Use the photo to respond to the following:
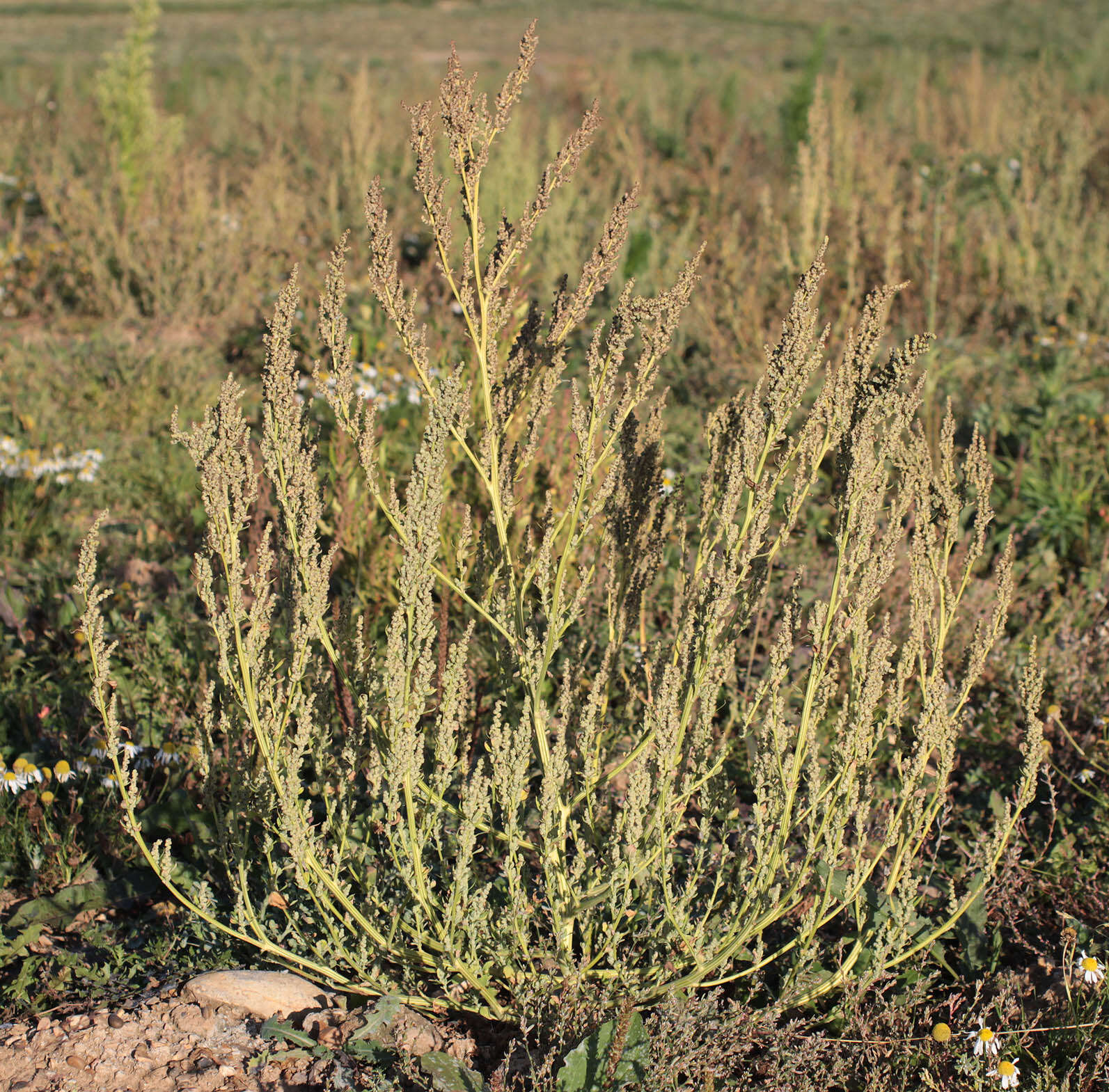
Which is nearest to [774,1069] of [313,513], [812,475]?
[812,475]

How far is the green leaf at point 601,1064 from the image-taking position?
5.89 feet

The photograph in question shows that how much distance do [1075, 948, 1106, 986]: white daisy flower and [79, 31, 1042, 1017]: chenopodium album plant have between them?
0.81 ft

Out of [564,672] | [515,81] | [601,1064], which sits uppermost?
[515,81]

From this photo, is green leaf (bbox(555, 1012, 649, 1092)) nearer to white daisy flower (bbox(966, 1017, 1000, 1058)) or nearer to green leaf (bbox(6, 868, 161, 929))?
white daisy flower (bbox(966, 1017, 1000, 1058))

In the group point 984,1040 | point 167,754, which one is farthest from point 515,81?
point 984,1040

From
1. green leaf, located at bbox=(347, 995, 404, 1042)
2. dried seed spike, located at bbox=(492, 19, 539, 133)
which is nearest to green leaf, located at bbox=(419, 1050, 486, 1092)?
green leaf, located at bbox=(347, 995, 404, 1042)

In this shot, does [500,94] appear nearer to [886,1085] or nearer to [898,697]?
[898,697]

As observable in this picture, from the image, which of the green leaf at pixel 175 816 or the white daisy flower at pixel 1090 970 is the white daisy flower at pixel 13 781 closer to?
the green leaf at pixel 175 816

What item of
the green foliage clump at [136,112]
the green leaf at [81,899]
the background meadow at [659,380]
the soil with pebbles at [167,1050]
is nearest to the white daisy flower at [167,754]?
the background meadow at [659,380]

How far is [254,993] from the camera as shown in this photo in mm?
2057

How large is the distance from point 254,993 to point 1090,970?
1744 millimetres

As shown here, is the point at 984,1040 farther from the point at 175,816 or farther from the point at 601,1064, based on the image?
the point at 175,816

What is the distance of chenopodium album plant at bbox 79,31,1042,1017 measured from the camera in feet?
5.65

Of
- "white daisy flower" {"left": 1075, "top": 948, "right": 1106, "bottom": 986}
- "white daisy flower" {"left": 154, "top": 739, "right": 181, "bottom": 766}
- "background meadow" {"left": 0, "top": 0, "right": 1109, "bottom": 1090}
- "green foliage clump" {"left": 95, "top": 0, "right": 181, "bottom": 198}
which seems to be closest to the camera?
"white daisy flower" {"left": 1075, "top": 948, "right": 1106, "bottom": 986}
